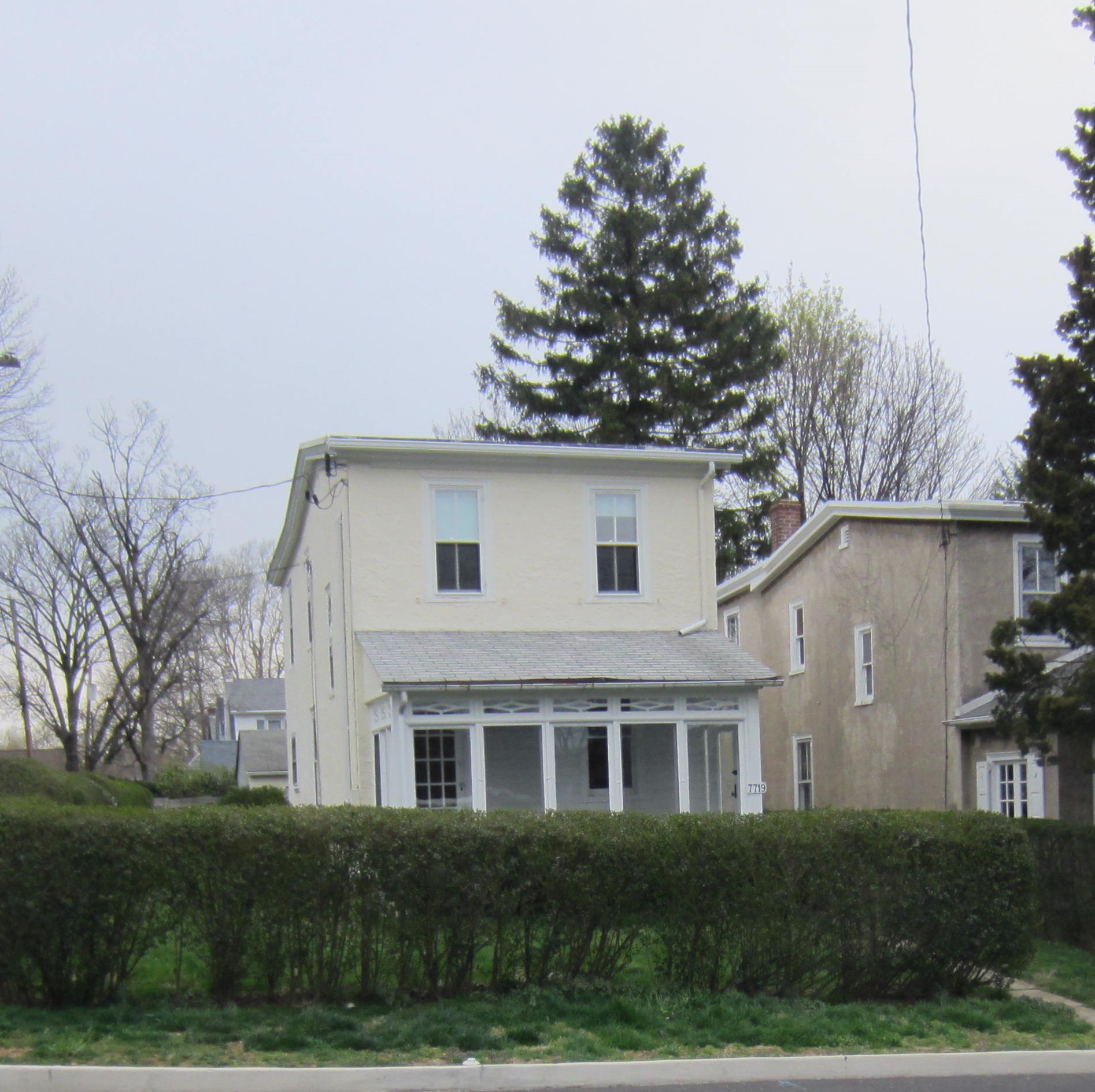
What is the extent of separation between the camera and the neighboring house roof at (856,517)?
21.0 metres


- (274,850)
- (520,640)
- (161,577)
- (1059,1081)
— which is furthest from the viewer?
(161,577)

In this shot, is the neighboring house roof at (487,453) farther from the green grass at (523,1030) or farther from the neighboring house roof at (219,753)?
the neighboring house roof at (219,753)

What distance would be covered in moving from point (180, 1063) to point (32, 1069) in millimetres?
831

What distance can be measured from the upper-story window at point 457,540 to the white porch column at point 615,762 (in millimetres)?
2924

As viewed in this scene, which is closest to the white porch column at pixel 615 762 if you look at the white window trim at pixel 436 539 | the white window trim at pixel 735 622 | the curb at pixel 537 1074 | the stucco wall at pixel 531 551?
the stucco wall at pixel 531 551

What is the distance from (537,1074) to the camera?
25.6 ft

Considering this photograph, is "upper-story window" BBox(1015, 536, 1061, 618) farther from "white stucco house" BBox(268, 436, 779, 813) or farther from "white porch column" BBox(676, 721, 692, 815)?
"white porch column" BBox(676, 721, 692, 815)

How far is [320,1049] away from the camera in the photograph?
26.6 ft

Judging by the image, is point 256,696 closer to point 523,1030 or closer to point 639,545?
point 639,545

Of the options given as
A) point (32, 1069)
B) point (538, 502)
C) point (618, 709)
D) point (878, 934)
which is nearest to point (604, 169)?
point (538, 502)

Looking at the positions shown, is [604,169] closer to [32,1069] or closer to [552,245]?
[552,245]

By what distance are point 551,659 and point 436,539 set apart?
254 centimetres

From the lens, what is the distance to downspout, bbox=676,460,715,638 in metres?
20.1

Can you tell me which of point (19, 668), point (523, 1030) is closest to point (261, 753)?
point (19, 668)
